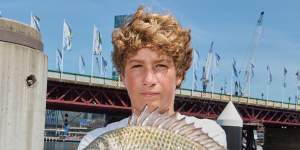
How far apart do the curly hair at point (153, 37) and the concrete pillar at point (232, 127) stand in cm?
577

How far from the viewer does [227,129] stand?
8.56m

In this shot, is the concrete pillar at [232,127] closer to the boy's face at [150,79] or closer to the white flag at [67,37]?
the boy's face at [150,79]

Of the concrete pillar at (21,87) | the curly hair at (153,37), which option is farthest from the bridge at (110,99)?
the curly hair at (153,37)

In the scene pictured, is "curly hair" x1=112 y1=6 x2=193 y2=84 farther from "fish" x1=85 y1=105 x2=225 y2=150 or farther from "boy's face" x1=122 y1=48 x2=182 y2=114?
"fish" x1=85 y1=105 x2=225 y2=150

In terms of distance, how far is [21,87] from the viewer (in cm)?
904

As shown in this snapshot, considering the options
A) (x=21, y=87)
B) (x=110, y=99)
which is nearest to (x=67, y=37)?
(x=110, y=99)

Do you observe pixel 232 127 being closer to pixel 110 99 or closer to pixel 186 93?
pixel 110 99

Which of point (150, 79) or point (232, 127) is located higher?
point (150, 79)

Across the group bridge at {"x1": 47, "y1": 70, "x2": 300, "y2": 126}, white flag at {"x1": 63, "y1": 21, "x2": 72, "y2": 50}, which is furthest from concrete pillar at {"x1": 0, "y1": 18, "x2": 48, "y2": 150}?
white flag at {"x1": 63, "y1": 21, "x2": 72, "y2": 50}

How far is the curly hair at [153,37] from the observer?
2506mm

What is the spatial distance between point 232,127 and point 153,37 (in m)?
6.25

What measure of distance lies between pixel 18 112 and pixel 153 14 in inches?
268

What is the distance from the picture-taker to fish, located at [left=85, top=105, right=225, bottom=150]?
6.31 feet

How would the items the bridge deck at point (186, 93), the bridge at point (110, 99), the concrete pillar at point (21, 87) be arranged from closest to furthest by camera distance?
the concrete pillar at point (21, 87), the bridge at point (110, 99), the bridge deck at point (186, 93)
